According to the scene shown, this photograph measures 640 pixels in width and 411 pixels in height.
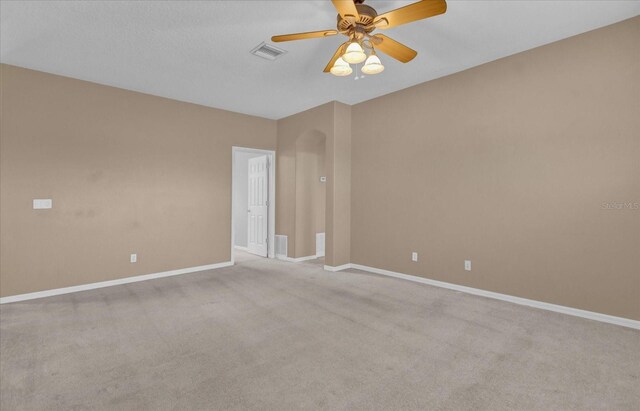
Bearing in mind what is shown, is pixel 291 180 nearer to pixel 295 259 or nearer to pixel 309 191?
pixel 309 191

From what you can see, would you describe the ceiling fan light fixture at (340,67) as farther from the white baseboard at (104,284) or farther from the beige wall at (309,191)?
the white baseboard at (104,284)

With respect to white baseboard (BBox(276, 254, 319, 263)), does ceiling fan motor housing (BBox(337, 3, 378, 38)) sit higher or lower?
higher

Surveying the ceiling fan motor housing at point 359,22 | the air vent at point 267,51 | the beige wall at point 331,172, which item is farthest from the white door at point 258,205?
the ceiling fan motor housing at point 359,22

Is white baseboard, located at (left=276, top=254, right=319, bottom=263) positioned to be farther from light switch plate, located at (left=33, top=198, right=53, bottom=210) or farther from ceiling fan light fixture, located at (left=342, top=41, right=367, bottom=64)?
ceiling fan light fixture, located at (left=342, top=41, right=367, bottom=64)

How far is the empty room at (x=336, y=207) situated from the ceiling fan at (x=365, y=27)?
0.02m

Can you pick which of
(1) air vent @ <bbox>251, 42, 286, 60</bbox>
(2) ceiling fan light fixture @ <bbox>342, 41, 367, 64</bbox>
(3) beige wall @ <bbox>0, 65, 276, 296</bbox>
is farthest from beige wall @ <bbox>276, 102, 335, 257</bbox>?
(2) ceiling fan light fixture @ <bbox>342, 41, 367, 64</bbox>

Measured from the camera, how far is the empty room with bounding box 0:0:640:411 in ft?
7.27

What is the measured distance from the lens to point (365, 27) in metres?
2.35

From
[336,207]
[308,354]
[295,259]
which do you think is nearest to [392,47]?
[308,354]

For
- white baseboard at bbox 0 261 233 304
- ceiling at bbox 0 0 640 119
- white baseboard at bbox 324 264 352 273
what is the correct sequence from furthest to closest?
white baseboard at bbox 324 264 352 273 < white baseboard at bbox 0 261 233 304 < ceiling at bbox 0 0 640 119

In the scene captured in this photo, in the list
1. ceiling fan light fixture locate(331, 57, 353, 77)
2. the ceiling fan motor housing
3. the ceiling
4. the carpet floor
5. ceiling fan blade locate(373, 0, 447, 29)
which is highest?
the ceiling

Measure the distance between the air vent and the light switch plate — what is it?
10.5 ft

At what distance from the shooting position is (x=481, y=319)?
10.4ft

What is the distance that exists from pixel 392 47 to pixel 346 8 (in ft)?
2.11
